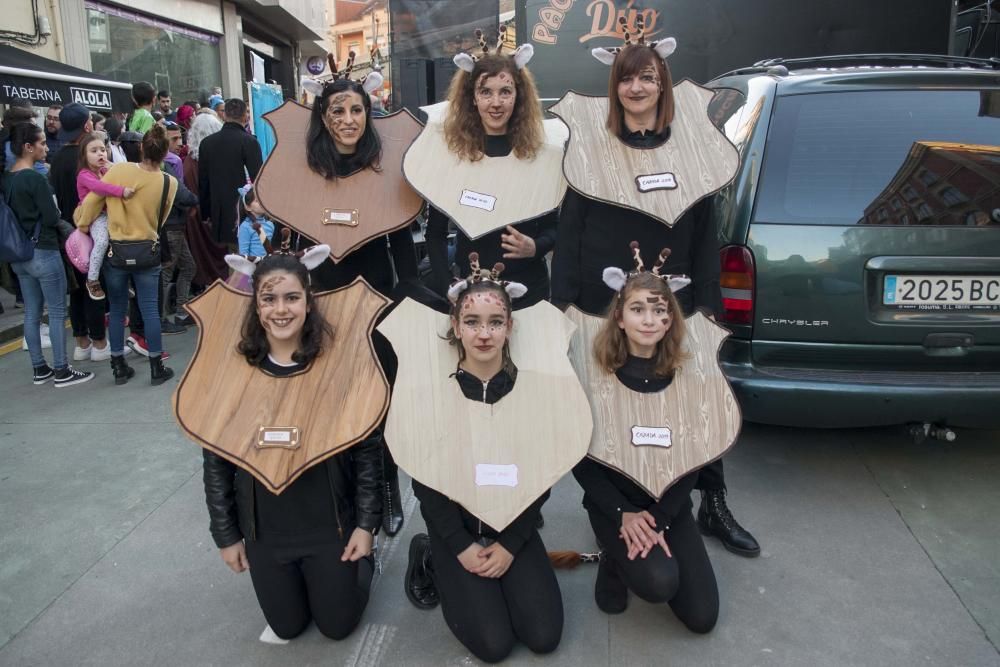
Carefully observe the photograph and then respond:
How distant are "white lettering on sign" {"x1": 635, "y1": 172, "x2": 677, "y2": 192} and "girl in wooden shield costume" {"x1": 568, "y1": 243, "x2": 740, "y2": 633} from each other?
9.3 inches

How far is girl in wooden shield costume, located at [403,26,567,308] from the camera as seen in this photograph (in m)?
2.88

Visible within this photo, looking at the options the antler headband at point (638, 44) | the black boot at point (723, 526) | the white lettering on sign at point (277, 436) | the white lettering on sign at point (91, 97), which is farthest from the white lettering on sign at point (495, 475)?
the white lettering on sign at point (91, 97)

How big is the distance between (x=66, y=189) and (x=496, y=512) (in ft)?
16.1

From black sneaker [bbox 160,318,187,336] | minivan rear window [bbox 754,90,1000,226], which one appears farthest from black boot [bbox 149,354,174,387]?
minivan rear window [bbox 754,90,1000,226]

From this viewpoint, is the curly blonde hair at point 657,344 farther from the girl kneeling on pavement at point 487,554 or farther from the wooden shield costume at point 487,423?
the girl kneeling on pavement at point 487,554

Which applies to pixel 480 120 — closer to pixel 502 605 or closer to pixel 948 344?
pixel 502 605

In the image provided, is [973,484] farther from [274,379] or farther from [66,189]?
[66,189]

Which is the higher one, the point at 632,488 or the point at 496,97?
the point at 496,97

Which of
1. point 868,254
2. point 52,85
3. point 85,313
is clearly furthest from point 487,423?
point 52,85

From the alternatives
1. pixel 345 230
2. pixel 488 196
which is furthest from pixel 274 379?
pixel 488 196

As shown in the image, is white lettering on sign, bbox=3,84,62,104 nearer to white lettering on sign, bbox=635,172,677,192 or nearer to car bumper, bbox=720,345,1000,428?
white lettering on sign, bbox=635,172,677,192

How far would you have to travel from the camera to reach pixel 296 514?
102 inches

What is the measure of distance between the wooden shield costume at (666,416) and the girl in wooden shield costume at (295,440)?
0.71 metres

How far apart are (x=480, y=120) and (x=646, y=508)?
5.16 ft
